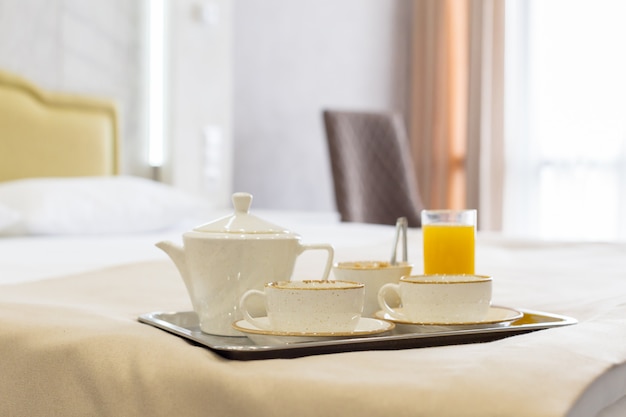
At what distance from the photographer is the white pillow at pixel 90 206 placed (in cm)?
212

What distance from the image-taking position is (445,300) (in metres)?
0.77

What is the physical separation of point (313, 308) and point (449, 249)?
0.50m

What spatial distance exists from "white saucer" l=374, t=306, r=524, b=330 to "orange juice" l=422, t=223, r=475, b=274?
0.97 feet

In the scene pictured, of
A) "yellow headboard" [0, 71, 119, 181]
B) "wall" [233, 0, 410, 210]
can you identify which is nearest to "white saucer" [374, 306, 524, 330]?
"yellow headboard" [0, 71, 119, 181]

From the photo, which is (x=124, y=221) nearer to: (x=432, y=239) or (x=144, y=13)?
(x=144, y=13)

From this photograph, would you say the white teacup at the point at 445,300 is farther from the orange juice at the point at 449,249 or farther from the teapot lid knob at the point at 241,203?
the orange juice at the point at 449,249

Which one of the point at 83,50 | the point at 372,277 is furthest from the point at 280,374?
the point at 83,50

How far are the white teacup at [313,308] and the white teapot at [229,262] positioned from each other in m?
0.08

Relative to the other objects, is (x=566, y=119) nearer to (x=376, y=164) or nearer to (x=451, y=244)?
(x=376, y=164)

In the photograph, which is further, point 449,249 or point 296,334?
point 449,249

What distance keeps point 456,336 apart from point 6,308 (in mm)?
493

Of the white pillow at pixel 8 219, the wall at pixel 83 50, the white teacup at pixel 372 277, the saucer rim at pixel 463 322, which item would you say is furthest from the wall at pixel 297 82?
the saucer rim at pixel 463 322

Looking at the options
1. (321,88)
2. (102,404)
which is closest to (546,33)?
(321,88)

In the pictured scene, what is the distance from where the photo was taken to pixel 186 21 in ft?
10.1
